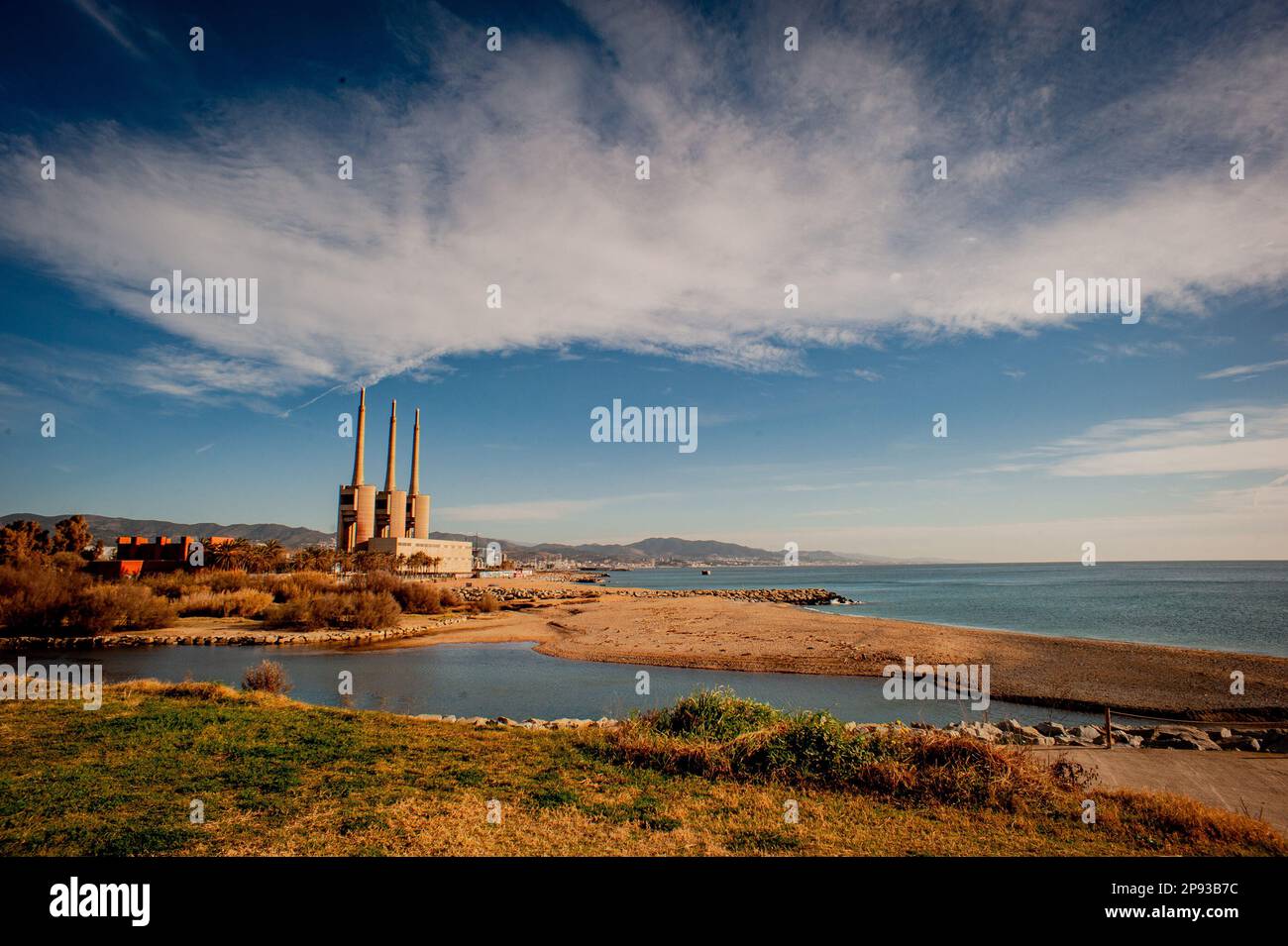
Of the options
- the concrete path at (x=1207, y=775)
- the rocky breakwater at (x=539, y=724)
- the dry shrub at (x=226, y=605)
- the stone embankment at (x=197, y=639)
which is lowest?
the stone embankment at (x=197, y=639)

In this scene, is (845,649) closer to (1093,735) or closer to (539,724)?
(1093,735)

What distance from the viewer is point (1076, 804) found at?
33.5 feet

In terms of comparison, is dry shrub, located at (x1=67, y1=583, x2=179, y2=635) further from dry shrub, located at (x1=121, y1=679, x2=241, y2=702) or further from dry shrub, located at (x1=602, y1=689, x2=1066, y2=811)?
dry shrub, located at (x1=602, y1=689, x2=1066, y2=811)

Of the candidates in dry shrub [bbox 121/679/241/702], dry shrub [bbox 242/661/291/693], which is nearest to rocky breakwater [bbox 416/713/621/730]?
dry shrub [bbox 121/679/241/702]

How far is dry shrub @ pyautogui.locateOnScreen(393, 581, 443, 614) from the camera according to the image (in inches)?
2389

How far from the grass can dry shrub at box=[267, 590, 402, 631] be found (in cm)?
3470

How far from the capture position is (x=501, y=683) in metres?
29.0

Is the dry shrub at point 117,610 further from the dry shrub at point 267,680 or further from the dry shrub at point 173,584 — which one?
the dry shrub at point 267,680

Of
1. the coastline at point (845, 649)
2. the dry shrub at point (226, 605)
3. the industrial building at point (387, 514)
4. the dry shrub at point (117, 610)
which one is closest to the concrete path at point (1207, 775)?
the coastline at point (845, 649)

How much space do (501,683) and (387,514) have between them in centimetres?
11368

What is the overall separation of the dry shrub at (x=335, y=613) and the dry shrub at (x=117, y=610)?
6.88 metres

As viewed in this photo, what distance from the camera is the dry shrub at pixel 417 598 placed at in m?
60.7
